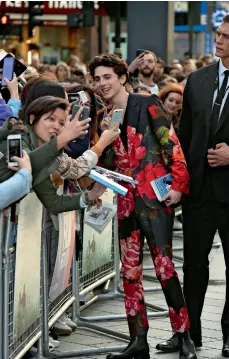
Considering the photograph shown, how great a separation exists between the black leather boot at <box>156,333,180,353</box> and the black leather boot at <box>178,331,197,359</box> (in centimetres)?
20

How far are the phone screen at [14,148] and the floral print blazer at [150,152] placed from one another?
1.83 metres

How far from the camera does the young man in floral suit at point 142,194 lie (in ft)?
24.6

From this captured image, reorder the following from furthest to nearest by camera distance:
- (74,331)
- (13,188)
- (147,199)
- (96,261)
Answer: (96,261), (74,331), (147,199), (13,188)

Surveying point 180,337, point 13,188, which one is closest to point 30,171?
point 13,188

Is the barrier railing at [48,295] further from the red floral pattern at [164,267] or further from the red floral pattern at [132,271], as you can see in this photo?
the red floral pattern at [164,267]

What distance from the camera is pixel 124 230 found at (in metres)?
7.58

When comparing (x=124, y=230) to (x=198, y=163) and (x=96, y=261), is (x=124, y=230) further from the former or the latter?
(x=96, y=261)

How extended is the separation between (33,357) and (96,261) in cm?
216

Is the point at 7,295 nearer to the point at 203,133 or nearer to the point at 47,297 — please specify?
the point at 47,297

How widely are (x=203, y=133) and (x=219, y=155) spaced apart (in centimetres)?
23

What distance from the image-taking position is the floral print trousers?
7512mm

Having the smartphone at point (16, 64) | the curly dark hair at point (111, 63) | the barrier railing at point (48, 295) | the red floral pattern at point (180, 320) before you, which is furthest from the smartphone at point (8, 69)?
the red floral pattern at point (180, 320)

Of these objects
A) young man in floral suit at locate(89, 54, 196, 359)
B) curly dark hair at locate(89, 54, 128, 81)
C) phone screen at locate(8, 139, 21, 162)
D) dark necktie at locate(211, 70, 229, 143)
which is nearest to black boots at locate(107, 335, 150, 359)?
young man in floral suit at locate(89, 54, 196, 359)

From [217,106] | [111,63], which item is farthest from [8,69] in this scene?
[217,106]
